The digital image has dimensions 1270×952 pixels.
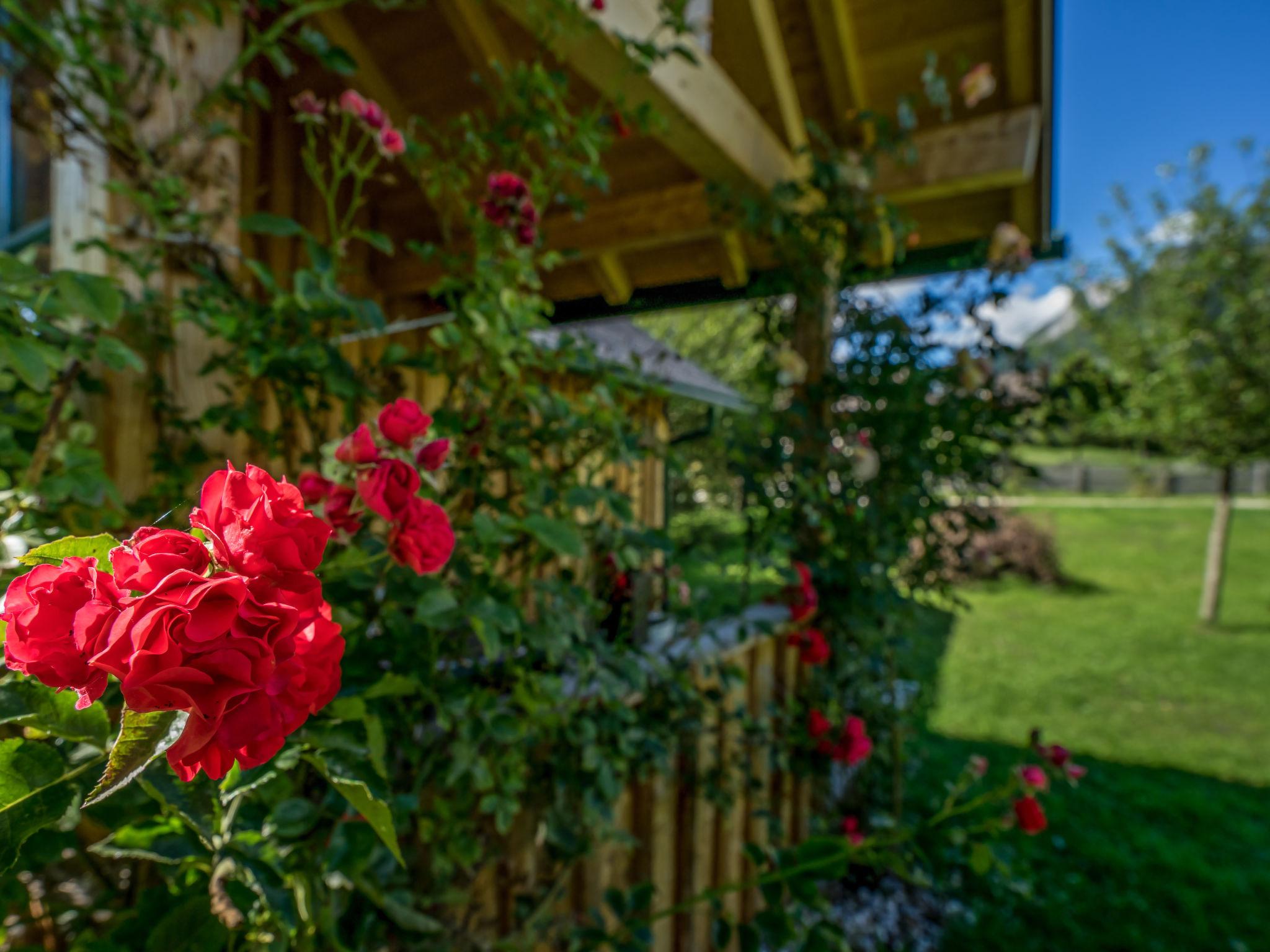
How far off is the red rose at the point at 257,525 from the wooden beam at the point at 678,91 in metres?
1.00

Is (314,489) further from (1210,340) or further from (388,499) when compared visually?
(1210,340)

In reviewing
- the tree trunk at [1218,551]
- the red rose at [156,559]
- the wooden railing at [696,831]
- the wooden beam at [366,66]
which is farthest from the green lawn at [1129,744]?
the wooden beam at [366,66]

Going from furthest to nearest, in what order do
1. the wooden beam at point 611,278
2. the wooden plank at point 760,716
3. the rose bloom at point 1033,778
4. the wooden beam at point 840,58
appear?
the wooden beam at point 611,278, the wooden beam at point 840,58, the wooden plank at point 760,716, the rose bloom at point 1033,778

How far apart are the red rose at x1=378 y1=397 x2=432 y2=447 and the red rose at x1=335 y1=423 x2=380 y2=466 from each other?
0.05 m

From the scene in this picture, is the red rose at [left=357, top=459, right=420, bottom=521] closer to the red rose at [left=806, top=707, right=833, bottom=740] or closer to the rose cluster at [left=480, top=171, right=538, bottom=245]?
the rose cluster at [left=480, top=171, right=538, bottom=245]

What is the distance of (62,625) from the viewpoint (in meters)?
0.30

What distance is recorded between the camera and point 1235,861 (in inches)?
102

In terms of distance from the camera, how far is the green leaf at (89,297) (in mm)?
647

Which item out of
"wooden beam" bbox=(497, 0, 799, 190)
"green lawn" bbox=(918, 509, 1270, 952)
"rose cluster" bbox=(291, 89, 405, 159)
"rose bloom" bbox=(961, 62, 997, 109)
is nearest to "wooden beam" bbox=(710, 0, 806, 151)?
"wooden beam" bbox=(497, 0, 799, 190)

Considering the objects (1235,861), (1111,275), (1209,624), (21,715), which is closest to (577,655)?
(21,715)

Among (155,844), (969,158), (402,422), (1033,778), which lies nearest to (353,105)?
(402,422)

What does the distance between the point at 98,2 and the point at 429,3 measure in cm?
110

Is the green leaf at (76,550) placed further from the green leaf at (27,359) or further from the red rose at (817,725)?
the red rose at (817,725)

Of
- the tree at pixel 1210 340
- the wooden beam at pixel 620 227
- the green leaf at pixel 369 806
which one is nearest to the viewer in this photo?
the green leaf at pixel 369 806
